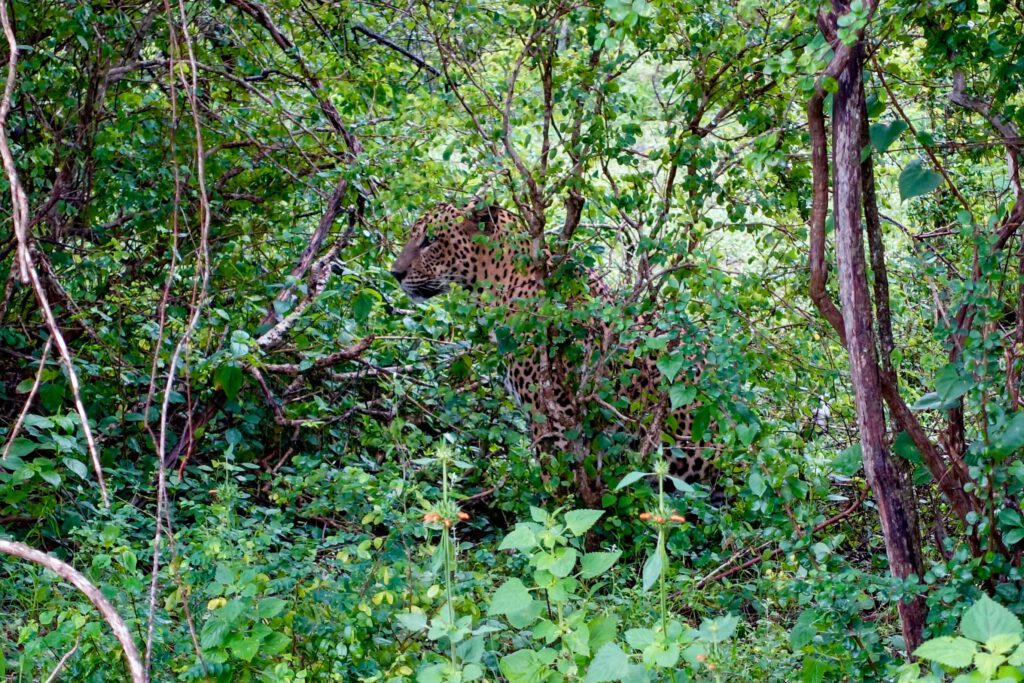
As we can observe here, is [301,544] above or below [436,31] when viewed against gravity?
below

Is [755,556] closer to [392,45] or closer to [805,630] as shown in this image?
[805,630]

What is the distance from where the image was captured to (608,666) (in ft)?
9.41

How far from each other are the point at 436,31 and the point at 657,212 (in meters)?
1.24

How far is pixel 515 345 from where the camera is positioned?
4996 millimetres

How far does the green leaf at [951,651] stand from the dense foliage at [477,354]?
0.01 metres

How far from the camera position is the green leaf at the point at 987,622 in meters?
2.62

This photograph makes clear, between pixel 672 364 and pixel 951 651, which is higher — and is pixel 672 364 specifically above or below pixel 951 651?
above

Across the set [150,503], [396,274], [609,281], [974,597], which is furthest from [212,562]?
[609,281]

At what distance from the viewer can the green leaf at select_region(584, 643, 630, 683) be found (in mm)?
2849

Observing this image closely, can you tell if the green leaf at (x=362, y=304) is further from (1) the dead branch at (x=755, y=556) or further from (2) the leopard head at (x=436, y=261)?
(1) the dead branch at (x=755, y=556)

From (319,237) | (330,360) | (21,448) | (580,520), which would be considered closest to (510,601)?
(580,520)

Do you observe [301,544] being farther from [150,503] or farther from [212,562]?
[150,503]

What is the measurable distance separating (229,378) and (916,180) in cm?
285

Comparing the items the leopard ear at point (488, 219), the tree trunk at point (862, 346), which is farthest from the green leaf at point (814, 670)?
the leopard ear at point (488, 219)
